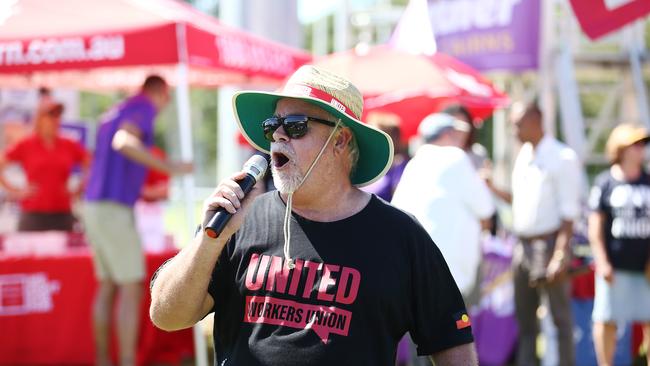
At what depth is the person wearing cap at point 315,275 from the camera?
253 cm

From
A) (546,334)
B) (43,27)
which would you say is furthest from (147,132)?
(546,334)

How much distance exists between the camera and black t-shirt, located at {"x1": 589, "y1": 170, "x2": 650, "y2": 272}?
629 centimetres

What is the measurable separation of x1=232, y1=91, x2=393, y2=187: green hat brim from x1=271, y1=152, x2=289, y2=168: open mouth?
220mm

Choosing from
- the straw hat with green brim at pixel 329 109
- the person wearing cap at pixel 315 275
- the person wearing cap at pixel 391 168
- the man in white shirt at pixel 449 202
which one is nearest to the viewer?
the person wearing cap at pixel 315 275

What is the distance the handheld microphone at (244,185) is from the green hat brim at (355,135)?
13.5 inches

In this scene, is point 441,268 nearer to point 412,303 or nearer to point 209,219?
point 412,303

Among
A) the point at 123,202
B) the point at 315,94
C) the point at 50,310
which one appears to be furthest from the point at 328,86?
the point at 50,310

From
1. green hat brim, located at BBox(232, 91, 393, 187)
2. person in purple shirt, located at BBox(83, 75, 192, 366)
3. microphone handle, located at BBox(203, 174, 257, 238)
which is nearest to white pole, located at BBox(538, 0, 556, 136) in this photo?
person in purple shirt, located at BBox(83, 75, 192, 366)

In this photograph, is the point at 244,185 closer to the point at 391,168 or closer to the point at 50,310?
the point at 391,168

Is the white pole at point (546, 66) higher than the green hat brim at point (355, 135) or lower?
higher

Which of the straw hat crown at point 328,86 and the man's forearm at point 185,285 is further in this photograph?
the straw hat crown at point 328,86

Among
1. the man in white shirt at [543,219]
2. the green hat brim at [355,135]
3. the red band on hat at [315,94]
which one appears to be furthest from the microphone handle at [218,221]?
the man in white shirt at [543,219]

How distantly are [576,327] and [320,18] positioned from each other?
13.0 m

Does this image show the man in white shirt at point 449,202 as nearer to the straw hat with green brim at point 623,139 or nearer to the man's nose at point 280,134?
the straw hat with green brim at point 623,139
